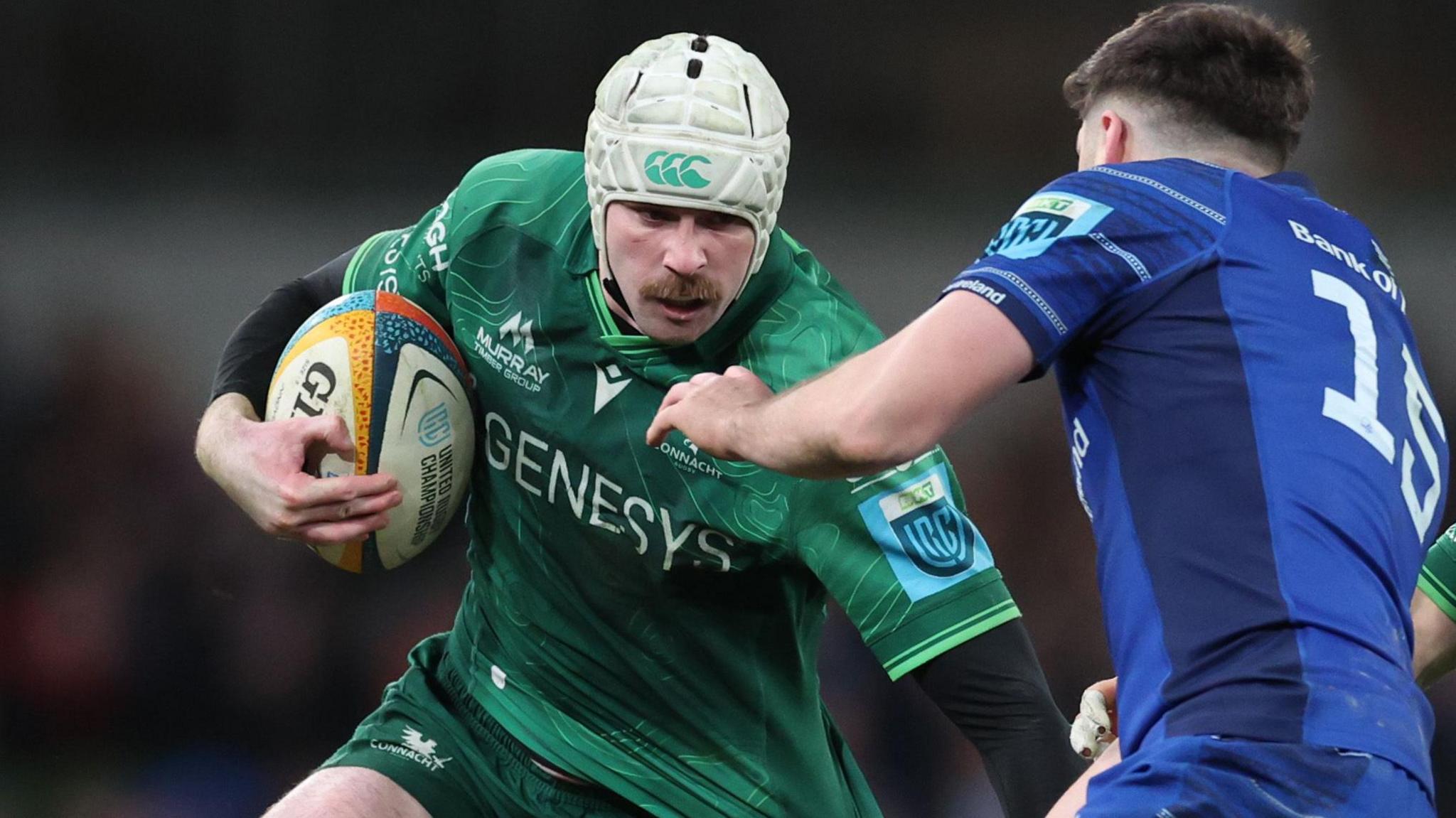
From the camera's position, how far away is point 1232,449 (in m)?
2.35

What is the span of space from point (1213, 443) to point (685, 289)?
4.08 ft

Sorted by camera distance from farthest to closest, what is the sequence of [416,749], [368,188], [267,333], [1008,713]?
[368,188] → [267,333] → [416,749] → [1008,713]

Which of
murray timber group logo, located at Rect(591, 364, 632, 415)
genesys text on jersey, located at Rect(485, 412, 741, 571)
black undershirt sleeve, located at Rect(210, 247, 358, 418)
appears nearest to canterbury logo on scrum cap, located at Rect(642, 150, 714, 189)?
murray timber group logo, located at Rect(591, 364, 632, 415)

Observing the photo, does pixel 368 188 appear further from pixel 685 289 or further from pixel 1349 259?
pixel 1349 259

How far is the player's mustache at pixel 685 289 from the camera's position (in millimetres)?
3309

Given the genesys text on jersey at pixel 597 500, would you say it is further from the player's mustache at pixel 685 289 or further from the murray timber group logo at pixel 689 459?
the player's mustache at pixel 685 289

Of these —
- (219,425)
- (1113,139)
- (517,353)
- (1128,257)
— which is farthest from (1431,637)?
(219,425)

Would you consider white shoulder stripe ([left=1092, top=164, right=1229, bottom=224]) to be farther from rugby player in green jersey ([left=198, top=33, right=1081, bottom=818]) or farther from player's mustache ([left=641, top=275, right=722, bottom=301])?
player's mustache ([left=641, top=275, right=722, bottom=301])

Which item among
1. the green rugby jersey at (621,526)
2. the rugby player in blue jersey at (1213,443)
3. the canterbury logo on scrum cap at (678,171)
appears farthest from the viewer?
the green rugby jersey at (621,526)

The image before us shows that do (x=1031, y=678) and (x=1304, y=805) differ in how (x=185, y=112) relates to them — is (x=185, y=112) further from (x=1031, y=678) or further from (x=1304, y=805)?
(x=1304, y=805)

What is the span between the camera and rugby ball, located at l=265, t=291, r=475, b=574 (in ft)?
11.3

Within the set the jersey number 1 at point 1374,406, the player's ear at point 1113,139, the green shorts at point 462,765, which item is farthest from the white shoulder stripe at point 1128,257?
the green shorts at point 462,765

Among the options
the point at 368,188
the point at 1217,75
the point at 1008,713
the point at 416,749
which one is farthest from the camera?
the point at 368,188

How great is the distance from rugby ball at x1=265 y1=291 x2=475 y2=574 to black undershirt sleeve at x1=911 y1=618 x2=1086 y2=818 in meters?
1.10
